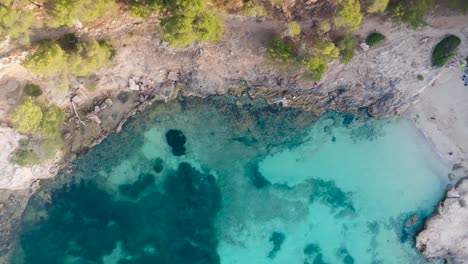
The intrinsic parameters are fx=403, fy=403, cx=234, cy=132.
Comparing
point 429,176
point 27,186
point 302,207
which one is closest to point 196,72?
point 302,207

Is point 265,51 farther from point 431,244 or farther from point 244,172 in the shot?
point 431,244

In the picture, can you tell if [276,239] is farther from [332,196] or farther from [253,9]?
[253,9]

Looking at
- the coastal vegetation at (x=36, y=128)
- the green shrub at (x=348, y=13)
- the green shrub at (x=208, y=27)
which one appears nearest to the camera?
the green shrub at (x=208, y=27)

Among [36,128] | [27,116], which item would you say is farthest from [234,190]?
[27,116]


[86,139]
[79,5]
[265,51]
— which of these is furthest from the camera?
[86,139]

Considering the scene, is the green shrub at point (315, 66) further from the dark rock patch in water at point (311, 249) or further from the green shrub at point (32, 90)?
the green shrub at point (32, 90)

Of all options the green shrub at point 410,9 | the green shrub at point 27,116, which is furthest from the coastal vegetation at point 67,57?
the green shrub at point 410,9
